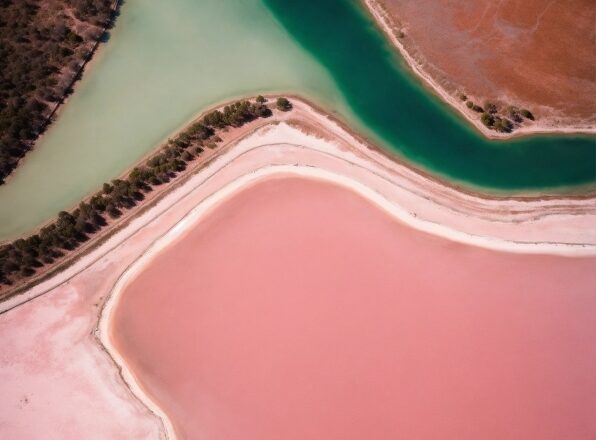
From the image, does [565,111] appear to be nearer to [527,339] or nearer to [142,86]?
[527,339]

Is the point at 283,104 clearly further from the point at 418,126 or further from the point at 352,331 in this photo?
the point at 352,331

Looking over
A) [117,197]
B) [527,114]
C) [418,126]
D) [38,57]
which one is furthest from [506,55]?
[38,57]

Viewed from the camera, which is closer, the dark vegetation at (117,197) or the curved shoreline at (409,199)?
the curved shoreline at (409,199)

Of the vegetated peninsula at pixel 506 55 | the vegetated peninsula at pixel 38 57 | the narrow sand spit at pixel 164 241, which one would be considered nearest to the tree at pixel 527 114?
the vegetated peninsula at pixel 506 55

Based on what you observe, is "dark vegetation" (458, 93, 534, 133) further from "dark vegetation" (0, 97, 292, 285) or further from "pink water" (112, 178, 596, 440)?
"dark vegetation" (0, 97, 292, 285)

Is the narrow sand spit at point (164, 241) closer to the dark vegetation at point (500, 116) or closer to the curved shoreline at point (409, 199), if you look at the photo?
the curved shoreline at point (409, 199)

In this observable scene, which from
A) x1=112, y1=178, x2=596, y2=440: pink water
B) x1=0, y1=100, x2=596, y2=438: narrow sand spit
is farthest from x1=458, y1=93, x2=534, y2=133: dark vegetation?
x1=112, y1=178, x2=596, y2=440: pink water

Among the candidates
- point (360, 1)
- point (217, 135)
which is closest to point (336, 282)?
point (217, 135)
